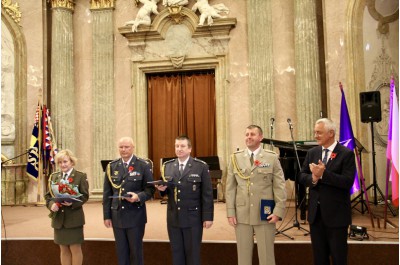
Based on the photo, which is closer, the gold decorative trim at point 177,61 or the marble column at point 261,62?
the marble column at point 261,62

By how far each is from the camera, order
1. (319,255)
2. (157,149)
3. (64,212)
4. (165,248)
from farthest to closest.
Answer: (157,149)
(165,248)
(64,212)
(319,255)

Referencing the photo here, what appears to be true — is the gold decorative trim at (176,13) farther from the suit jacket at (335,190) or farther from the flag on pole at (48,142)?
the suit jacket at (335,190)

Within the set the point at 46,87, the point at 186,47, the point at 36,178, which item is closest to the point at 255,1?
the point at 186,47

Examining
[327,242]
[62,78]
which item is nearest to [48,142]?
[62,78]

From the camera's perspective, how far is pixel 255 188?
379 cm

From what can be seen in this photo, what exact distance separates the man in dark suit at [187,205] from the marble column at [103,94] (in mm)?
5630

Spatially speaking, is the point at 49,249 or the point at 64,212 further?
the point at 49,249

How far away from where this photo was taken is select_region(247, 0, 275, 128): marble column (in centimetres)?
875

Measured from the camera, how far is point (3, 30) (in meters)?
9.39

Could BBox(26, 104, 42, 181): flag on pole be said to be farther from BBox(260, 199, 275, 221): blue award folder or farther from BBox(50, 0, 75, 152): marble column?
BBox(260, 199, 275, 221): blue award folder

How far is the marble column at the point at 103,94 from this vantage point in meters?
9.45

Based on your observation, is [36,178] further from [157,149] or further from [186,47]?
[186,47]

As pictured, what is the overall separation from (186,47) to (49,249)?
5305 mm

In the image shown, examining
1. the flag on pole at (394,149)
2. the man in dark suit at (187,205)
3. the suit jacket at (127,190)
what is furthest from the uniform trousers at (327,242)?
the flag on pole at (394,149)
